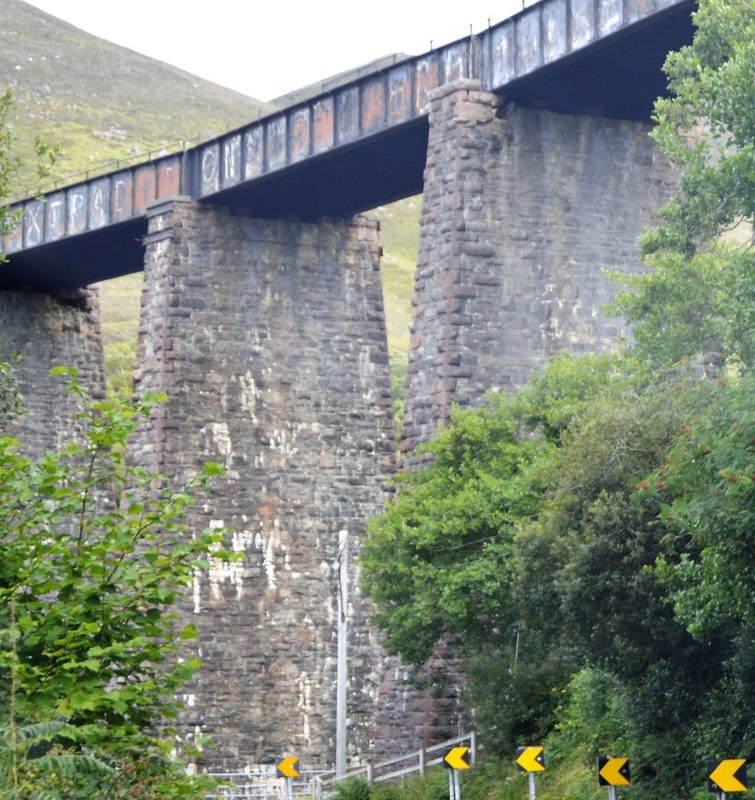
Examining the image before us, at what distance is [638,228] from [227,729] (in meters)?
14.7

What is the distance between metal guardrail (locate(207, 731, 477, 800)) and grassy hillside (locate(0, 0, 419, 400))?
7679 centimetres

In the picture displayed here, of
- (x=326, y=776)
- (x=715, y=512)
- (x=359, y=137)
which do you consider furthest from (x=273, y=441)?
(x=715, y=512)

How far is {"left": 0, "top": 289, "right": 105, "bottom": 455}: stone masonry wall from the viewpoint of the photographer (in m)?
56.2

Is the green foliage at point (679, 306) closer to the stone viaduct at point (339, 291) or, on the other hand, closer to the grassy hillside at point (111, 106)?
the stone viaduct at point (339, 291)

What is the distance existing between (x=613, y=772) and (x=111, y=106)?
452ft

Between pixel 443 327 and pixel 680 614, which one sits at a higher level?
pixel 443 327

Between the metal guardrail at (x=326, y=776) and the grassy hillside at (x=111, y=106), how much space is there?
76.8 metres

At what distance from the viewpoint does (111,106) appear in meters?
157

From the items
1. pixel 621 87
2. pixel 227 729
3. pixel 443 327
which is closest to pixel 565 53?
pixel 621 87

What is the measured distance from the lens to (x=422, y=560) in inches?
1249

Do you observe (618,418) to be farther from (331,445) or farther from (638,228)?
(331,445)

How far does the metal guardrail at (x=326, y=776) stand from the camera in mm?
32812

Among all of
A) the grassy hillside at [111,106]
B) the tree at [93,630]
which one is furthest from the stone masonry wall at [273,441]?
the grassy hillside at [111,106]

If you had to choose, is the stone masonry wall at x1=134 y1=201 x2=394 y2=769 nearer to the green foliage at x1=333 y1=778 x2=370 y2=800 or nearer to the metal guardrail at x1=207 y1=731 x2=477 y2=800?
the metal guardrail at x1=207 y1=731 x2=477 y2=800
